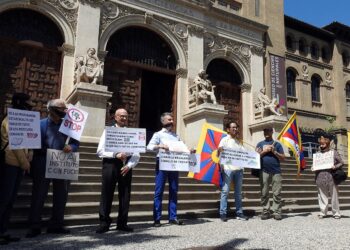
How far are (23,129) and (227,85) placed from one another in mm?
14964

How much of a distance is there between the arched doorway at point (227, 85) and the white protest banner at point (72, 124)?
43.6ft

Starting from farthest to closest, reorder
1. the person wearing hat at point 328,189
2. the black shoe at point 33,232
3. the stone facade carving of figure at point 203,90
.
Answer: the stone facade carving of figure at point 203,90 < the person wearing hat at point 328,189 < the black shoe at point 33,232

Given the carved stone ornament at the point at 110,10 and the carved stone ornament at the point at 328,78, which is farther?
the carved stone ornament at the point at 328,78

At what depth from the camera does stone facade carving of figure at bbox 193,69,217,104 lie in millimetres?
14945

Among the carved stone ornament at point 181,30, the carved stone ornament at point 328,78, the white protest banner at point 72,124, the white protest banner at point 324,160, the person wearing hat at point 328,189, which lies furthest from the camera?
the carved stone ornament at point 328,78

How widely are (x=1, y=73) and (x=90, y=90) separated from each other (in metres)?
4.10

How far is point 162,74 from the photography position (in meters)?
17.2

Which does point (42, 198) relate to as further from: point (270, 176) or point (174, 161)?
point (270, 176)

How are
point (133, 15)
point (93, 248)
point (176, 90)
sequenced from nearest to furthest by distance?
point (93, 248) < point (133, 15) < point (176, 90)

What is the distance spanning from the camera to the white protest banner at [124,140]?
18.5ft

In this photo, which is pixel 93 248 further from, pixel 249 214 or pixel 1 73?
pixel 1 73

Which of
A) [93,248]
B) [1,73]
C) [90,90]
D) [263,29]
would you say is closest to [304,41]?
[263,29]

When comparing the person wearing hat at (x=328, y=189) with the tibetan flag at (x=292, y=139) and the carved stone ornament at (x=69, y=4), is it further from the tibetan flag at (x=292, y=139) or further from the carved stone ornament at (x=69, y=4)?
the carved stone ornament at (x=69, y=4)

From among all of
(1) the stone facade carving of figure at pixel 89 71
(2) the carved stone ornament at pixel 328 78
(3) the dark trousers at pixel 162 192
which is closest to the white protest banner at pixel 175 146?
(3) the dark trousers at pixel 162 192
